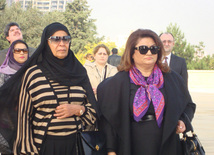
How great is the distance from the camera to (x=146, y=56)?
320 cm

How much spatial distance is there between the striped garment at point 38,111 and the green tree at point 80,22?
54705mm

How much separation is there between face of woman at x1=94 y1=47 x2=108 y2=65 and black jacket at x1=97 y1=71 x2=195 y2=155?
3.01 m

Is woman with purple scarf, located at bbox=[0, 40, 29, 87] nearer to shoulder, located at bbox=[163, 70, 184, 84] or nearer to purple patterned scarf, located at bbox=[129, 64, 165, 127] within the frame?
purple patterned scarf, located at bbox=[129, 64, 165, 127]

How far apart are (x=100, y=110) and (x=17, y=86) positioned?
0.84 m

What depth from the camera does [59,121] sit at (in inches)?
123

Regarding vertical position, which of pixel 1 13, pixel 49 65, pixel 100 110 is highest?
pixel 1 13

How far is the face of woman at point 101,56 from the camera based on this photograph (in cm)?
633

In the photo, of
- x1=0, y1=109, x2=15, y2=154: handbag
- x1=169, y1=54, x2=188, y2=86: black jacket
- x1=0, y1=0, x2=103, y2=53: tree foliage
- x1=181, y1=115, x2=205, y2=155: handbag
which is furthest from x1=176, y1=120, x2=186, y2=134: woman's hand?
x1=0, y1=0, x2=103, y2=53: tree foliage

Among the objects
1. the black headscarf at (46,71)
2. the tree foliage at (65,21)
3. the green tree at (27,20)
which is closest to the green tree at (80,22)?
the tree foliage at (65,21)

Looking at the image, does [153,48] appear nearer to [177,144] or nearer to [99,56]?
[177,144]

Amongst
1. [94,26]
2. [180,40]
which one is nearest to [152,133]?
[180,40]

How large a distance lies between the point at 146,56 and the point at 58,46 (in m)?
0.85

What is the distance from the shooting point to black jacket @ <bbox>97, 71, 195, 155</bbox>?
308cm

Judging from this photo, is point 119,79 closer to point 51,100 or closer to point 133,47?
point 133,47
